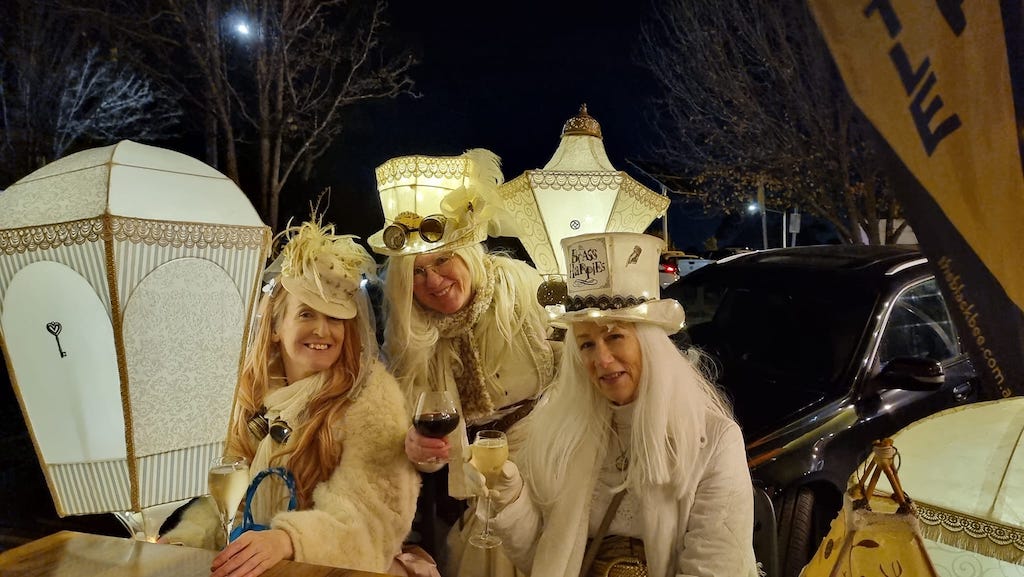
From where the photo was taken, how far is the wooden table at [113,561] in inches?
69.8

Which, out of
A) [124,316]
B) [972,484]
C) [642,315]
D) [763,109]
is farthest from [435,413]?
[763,109]

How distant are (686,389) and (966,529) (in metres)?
0.99

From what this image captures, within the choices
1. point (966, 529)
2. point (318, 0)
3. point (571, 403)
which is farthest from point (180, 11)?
point (966, 529)

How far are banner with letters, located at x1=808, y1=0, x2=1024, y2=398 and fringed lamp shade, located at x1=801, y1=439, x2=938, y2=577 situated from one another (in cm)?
60

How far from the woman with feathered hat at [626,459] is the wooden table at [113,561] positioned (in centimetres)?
68

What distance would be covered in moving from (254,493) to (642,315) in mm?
1516

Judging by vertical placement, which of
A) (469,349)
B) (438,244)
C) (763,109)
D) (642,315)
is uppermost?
(763,109)

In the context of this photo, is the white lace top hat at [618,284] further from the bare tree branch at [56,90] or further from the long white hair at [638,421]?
the bare tree branch at [56,90]

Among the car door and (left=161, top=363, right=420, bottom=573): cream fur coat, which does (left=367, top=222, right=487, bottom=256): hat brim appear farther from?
the car door

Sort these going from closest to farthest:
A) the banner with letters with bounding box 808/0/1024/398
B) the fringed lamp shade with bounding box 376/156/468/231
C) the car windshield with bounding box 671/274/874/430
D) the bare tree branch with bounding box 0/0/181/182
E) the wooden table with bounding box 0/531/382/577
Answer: the banner with letters with bounding box 808/0/1024/398, the wooden table with bounding box 0/531/382/577, the fringed lamp shade with bounding box 376/156/468/231, the car windshield with bounding box 671/274/874/430, the bare tree branch with bounding box 0/0/181/182

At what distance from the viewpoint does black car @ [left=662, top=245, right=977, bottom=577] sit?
10.8 ft

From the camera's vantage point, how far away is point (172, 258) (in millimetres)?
2467

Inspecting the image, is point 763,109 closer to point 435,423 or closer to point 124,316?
point 435,423

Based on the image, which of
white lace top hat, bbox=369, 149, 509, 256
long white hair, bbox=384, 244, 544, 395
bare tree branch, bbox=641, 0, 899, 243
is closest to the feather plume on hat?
white lace top hat, bbox=369, 149, 509, 256
